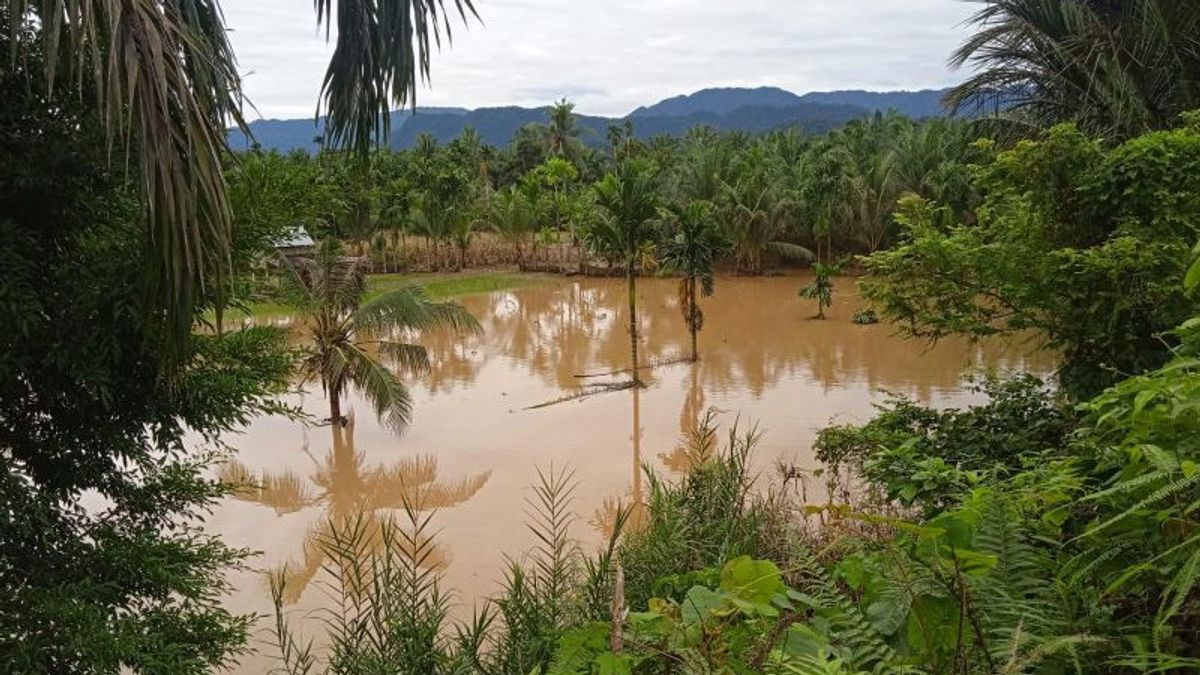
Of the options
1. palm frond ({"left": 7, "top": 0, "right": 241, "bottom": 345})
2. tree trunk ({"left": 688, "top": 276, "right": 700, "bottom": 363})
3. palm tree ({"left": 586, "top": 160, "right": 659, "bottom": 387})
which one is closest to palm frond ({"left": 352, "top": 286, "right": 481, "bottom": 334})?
palm tree ({"left": 586, "top": 160, "right": 659, "bottom": 387})

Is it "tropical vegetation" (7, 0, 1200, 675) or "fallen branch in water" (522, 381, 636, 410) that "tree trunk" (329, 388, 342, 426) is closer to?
"fallen branch in water" (522, 381, 636, 410)

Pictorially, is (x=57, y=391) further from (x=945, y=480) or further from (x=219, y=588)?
(x=945, y=480)

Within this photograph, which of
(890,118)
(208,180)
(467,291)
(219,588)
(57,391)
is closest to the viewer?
(208,180)

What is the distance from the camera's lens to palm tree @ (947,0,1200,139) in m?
6.73

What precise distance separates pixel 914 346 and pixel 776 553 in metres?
14.1

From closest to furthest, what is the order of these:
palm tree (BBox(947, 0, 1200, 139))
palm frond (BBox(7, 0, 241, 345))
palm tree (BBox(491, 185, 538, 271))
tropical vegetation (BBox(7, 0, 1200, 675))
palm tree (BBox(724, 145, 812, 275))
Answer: tropical vegetation (BBox(7, 0, 1200, 675)) < palm frond (BBox(7, 0, 241, 345)) < palm tree (BBox(947, 0, 1200, 139)) < palm tree (BBox(724, 145, 812, 275)) < palm tree (BBox(491, 185, 538, 271))

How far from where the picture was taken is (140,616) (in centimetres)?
388

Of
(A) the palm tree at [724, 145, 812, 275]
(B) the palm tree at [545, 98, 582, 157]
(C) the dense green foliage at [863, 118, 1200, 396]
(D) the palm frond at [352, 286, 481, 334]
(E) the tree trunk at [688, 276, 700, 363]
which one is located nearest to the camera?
(C) the dense green foliage at [863, 118, 1200, 396]

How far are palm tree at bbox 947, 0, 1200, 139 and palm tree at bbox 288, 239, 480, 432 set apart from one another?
697 cm

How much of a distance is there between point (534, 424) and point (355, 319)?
3.01 meters

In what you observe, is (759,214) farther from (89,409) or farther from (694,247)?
(89,409)

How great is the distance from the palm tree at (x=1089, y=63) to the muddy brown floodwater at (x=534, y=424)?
2.45 metres

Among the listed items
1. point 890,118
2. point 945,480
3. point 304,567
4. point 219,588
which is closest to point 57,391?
point 219,588

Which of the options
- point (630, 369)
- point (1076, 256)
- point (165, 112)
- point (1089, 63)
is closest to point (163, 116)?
point (165, 112)
